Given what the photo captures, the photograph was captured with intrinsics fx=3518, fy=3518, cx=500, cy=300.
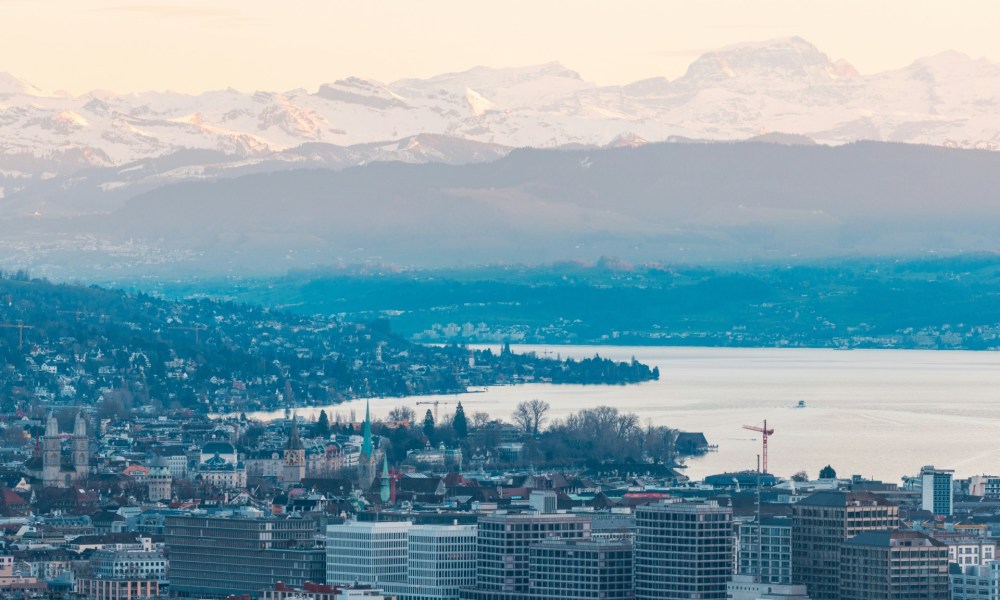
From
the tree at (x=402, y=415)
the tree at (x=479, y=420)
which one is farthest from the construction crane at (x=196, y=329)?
the tree at (x=479, y=420)

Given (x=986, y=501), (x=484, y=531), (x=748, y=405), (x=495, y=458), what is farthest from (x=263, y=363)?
(x=484, y=531)

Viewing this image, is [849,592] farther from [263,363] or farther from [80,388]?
[263,363]

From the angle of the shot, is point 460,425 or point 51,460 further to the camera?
point 460,425

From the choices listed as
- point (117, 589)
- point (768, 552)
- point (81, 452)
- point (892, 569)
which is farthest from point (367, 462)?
point (892, 569)

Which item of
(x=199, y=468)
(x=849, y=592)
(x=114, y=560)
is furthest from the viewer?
(x=199, y=468)

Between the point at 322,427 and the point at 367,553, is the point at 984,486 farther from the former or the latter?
the point at 322,427

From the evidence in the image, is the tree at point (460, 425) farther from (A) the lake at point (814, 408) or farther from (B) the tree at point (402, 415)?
(A) the lake at point (814, 408)
